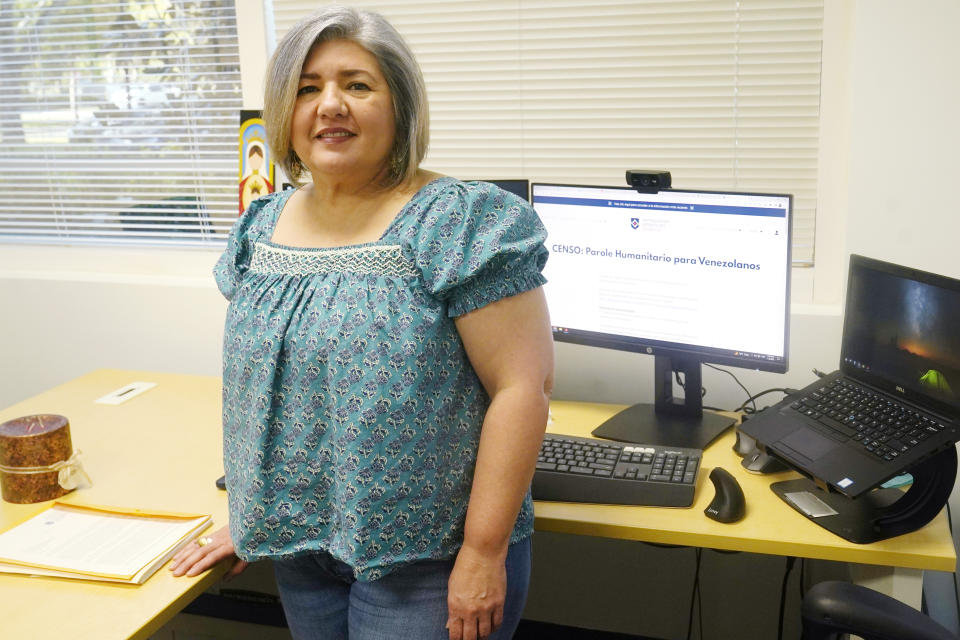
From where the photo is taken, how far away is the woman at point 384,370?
124 cm

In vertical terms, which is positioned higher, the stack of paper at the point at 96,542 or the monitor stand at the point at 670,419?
the monitor stand at the point at 670,419

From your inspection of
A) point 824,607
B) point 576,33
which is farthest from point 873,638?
point 576,33

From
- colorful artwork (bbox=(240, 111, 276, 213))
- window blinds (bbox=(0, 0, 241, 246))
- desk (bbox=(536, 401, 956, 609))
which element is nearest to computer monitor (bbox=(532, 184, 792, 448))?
desk (bbox=(536, 401, 956, 609))

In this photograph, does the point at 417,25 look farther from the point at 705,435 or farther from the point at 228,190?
the point at 705,435

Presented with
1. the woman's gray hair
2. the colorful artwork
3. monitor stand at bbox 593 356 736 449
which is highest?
the woman's gray hair

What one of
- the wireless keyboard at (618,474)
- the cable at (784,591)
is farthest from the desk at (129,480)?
the cable at (784,591)

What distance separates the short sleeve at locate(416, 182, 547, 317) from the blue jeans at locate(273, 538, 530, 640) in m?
0.38

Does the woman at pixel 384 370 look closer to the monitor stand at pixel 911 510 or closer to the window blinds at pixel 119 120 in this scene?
the monitor stand at pixel 911 510

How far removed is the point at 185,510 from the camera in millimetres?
1646

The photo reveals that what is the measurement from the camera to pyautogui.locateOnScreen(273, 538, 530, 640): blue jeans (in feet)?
4.23

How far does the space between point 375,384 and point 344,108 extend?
39 centimetres

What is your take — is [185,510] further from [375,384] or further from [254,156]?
[254,156]

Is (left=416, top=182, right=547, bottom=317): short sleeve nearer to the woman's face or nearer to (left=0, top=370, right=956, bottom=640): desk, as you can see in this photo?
the woman's face

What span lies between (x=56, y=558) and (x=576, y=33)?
1.60 metres
